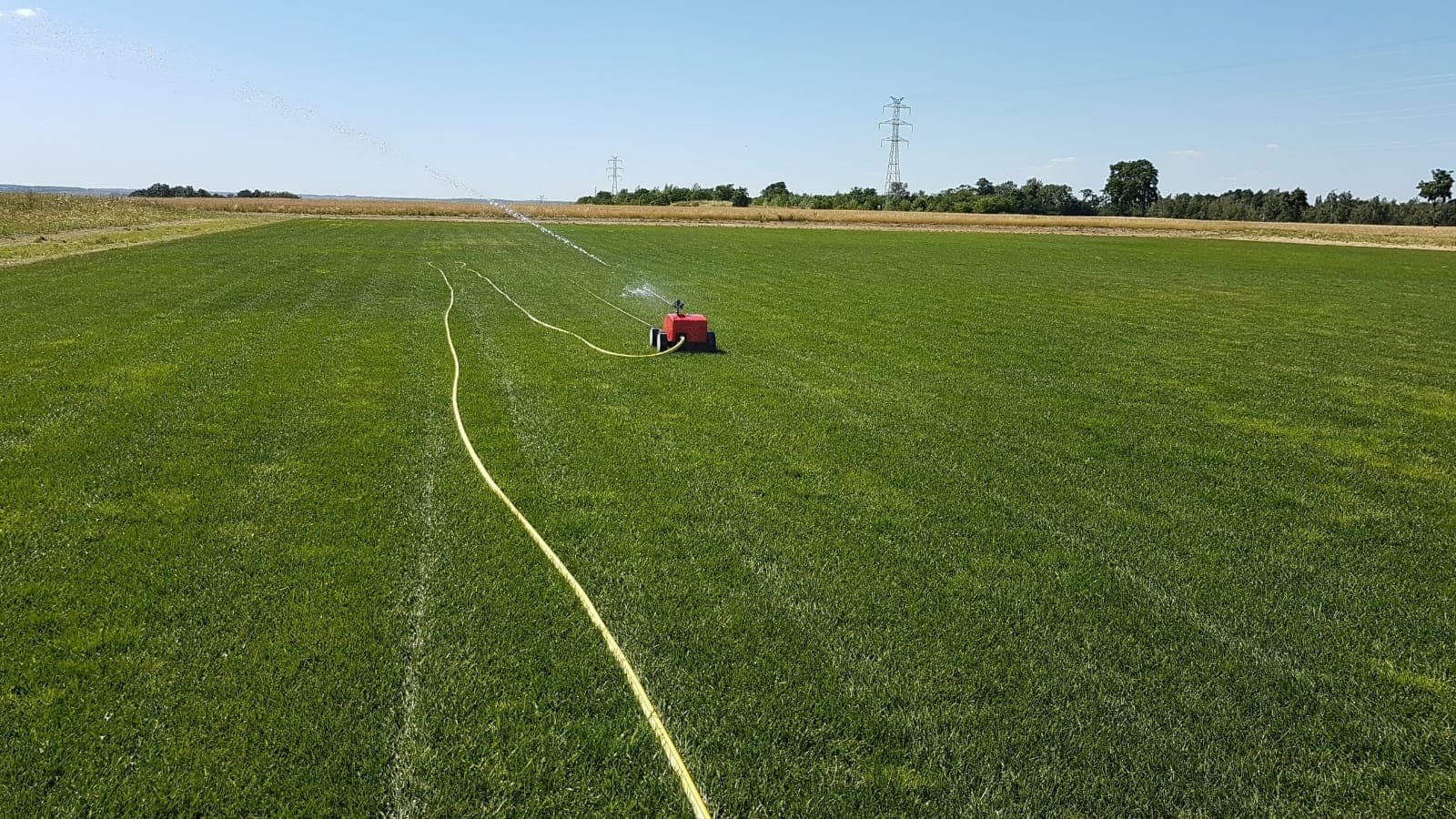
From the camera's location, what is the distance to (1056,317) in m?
13.3

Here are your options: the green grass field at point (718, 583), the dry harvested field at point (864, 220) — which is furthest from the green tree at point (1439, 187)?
the green grass field at point (718, 583)

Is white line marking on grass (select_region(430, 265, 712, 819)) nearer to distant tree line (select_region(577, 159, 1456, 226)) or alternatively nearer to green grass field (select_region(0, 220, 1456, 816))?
green grass field (select_region(0, 220, 1456, 816))

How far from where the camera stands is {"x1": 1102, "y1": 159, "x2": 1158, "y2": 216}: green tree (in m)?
107

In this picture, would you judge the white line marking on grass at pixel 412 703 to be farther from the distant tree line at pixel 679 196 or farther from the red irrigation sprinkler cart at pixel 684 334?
the distant tree line at pixel 679 196

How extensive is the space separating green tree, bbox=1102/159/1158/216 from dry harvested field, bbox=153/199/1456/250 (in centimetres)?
4489

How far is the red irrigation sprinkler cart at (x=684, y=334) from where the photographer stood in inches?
365

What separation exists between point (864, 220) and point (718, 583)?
59916mm

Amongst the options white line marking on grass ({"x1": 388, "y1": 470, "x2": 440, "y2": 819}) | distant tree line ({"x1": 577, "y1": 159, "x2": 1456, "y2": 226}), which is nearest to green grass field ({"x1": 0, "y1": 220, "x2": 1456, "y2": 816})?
white line marking on grass ({"x1": 388, "y1": 470, "x2": 440, "y2": 819})

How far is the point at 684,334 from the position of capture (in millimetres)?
9328

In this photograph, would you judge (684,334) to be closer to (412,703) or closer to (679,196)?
(412,703)

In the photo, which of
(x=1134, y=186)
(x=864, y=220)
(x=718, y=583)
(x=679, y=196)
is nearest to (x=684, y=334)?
(x=718, y=583)

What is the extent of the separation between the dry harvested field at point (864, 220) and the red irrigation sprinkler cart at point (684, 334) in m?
43.4

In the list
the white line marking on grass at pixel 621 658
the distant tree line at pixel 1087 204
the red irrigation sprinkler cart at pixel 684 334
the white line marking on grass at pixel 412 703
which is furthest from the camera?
the distant tree line at pixel 1087 204

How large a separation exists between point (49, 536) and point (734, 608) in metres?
3.64
